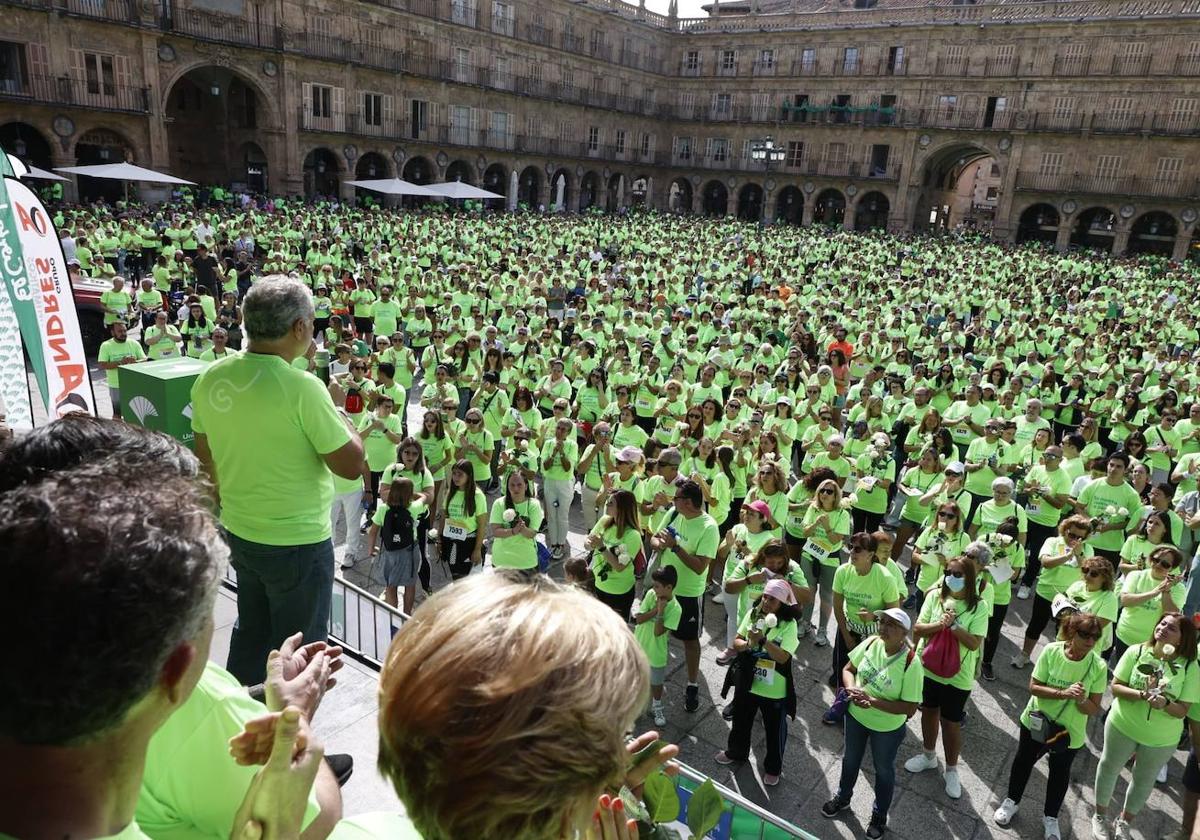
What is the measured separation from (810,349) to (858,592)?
979 centimetres

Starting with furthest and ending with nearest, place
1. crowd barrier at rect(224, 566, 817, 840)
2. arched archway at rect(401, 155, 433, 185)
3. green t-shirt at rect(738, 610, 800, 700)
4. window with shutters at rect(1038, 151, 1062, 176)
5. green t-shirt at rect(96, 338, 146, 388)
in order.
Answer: arched archway at rect(401, 155, 433, 185) → window with shutters at rect(1038, 151, 1062, 176) → green t-shirt at rect(96, 338, 146, 388) → green t-shirt at rect(738, 610, 800, 700) → crowd barrier at rect(224, 566, 817, 840)

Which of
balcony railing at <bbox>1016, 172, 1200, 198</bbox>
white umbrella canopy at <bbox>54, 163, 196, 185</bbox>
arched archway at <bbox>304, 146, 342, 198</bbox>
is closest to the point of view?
white umbrella canopy at <bbox>54, 163, 196, 185</bbox>

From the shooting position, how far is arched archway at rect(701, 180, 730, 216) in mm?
56656

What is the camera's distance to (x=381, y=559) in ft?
22.6

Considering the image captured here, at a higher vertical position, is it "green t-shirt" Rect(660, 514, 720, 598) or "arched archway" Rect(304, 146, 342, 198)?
"arched archway" Rect(304, 146, 342, 198)

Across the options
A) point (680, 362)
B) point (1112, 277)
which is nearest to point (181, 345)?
point (680, 362)

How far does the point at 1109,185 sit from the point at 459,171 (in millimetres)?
34352

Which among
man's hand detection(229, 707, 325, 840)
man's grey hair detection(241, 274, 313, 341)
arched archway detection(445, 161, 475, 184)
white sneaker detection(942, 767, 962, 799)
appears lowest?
white sneaker detection(942, 767, 962, 799)

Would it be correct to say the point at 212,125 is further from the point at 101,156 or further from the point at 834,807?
the point at 834,807

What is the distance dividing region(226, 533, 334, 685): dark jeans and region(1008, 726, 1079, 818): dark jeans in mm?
4517

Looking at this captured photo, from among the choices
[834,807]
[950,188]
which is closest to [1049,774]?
[834,807]

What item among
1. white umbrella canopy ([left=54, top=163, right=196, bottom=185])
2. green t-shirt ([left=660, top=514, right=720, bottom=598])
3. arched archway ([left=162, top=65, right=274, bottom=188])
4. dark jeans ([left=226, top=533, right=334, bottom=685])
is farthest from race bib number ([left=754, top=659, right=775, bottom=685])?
arched archway ([left=162, top=65, right=274, bottom=188])

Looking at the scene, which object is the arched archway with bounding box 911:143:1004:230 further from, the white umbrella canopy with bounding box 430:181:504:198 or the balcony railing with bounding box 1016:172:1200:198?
the white umbrella canopy with bounding box 430:181:504:198

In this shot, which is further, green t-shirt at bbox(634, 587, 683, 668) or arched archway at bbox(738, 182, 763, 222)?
arched archway at bbox(738, 182, 763, 222)
